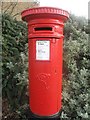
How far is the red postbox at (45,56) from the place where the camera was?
10.0ft

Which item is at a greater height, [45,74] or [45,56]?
[45,56]

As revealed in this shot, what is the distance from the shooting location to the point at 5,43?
456 cm

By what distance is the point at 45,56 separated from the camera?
311cm

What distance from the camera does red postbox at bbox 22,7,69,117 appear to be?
306 centimetres

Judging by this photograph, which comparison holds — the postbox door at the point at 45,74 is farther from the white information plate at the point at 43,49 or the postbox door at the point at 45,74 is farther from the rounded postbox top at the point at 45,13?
the rounded postbox top at the point at 45,13

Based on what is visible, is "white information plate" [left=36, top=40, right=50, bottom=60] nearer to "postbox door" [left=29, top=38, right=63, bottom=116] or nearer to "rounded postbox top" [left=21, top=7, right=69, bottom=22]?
"postbox door" [left=29, top=38, right=63, bottom=116]

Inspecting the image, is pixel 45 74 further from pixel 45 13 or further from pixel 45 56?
pixel 45 13

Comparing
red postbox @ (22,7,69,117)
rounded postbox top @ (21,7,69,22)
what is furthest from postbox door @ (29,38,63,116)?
rounded postbox top @ (21,7,69,22)

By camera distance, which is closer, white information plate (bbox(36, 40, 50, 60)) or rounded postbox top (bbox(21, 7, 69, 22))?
rounded postbox top (bbox(21, 7, 69, 22))

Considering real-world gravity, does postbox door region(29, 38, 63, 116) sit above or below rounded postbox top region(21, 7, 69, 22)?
below

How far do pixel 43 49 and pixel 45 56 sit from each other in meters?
0.09

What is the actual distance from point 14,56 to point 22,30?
0.83 m

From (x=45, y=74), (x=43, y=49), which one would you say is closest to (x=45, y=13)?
(x=43, y=49)

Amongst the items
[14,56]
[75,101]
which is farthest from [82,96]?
[14,56]
